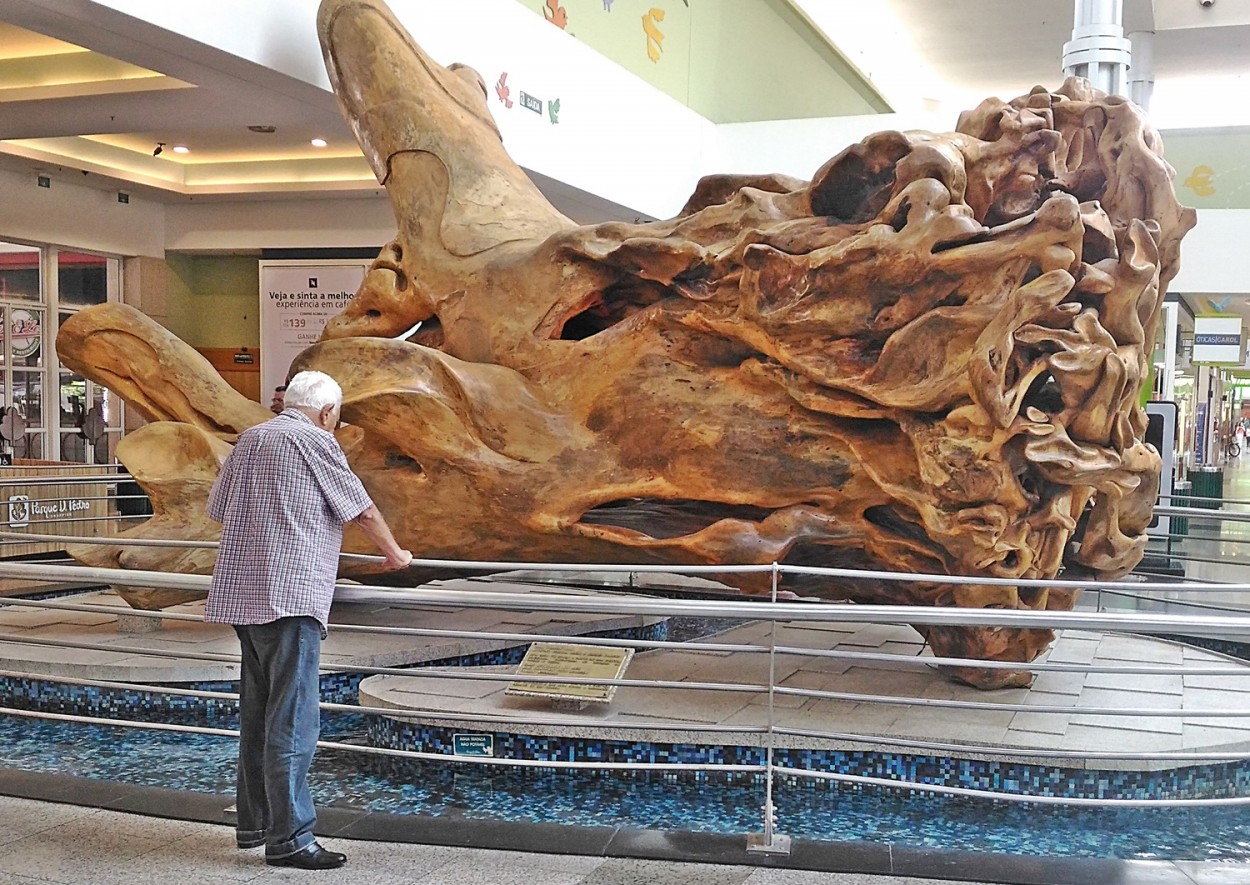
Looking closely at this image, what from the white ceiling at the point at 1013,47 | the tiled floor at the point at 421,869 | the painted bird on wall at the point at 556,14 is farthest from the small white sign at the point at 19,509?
the white ceiling at the point at 1013,47

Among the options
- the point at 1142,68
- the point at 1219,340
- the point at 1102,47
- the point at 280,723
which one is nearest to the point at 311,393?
the point at 280,723

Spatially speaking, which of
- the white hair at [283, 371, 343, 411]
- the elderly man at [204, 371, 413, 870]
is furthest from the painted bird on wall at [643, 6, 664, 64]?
the elderly man at [204, 371, 413, 870]

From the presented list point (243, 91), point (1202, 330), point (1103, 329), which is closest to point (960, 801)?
point (1103, 329)

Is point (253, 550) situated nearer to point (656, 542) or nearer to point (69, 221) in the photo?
point (656, 542)

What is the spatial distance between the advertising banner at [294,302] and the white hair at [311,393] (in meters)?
6.12

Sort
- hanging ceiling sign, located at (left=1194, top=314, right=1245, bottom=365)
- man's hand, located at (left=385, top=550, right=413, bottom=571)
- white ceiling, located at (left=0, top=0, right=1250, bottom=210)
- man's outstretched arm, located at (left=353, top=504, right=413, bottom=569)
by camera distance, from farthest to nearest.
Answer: hanging ceiling sign, located at (left=1194, top=314, right=1245, bottom=365) < white ceiling, located at (left=0, top=0, right=1250, bottom=210) < man's hand, located at (left=385, top=550, right=413, bottom=571) < man's outstretched arm, located at (left=353, top=504, right=413, bottom=569)

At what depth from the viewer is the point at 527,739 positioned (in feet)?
14.4

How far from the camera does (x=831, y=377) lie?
452 cm

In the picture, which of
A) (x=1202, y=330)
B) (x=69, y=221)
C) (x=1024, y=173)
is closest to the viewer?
(x=1024, y=173)

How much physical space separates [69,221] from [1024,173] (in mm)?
8084

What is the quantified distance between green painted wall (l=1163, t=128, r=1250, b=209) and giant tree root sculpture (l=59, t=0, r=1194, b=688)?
518 cm

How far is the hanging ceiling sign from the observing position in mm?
10516

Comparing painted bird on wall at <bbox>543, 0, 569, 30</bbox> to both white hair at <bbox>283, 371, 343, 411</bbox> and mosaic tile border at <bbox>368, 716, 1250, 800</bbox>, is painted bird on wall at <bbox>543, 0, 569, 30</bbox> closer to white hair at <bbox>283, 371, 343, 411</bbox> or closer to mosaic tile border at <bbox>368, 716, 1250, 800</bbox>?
mosaic tile border at <bbox>368, 716, 1250, 800</bbox>

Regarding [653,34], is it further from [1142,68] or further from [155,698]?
[155,698]
